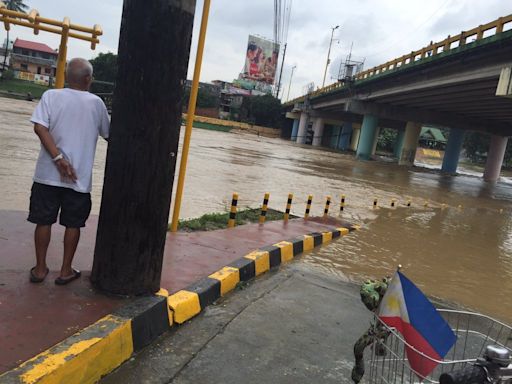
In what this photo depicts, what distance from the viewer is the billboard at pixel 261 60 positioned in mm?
79062

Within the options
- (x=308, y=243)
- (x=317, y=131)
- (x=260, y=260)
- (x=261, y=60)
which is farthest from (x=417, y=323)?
(x=261, y=60)

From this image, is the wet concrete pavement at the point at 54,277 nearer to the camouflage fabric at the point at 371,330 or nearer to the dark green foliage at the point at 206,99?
the camouflage fabric at the point at 371,330

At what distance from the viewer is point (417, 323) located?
1.96 meters

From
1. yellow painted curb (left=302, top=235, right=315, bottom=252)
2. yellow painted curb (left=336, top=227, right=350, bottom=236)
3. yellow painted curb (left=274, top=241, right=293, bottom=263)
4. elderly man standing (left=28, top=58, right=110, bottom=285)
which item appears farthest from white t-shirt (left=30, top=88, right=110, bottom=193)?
yellow painted curb (left=336, top=227, right=350, bottom=236)

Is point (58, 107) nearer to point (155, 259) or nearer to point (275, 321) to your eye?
point (155, 259)

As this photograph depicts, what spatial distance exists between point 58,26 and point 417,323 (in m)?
4.40

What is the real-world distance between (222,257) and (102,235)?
6.78 feet

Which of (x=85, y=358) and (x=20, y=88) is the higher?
(x=20, y=88)

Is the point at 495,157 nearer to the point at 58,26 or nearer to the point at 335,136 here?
the point at 335,136

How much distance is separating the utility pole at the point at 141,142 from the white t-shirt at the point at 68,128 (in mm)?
177

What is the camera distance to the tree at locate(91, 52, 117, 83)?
69.1 meters

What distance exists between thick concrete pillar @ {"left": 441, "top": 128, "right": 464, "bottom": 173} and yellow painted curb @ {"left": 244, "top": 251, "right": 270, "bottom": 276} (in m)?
39.8

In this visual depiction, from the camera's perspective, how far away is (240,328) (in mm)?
3865

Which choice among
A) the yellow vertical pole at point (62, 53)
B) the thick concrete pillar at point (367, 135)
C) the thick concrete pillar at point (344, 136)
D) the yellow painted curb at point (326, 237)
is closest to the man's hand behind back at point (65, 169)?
the yellow vertical pole at point (62, 53)
